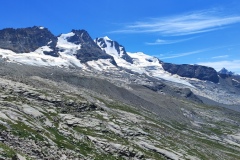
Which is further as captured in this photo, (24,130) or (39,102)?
(39,102)

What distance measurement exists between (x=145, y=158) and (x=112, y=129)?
1183 inches

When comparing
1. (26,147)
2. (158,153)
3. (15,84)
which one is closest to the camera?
(26,147)

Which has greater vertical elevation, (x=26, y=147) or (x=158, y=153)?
(x=26, y=147)

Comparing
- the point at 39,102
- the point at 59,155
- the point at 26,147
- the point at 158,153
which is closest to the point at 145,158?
the point at 158,153

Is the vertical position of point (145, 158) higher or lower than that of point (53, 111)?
lower

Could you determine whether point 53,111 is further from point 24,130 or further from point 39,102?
point 24,130

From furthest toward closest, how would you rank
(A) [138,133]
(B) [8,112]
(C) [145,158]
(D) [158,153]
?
(A) [138,133]
(D) [158,153]
(C) [145,158]
(B) [8,112]

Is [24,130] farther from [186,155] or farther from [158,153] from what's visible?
[186,155]

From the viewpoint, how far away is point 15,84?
15938 centimetres

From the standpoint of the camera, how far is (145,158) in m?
99.1

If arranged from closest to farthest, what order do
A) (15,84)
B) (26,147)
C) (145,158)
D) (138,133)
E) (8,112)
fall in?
1. (26,147)
2. (8,112)
3. (145,158)
4. (138,133)
5. (15,84)

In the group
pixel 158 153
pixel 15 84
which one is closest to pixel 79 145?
pixel 158 153

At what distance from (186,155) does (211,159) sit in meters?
19.7

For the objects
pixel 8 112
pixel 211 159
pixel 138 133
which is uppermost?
pixel 8 112
